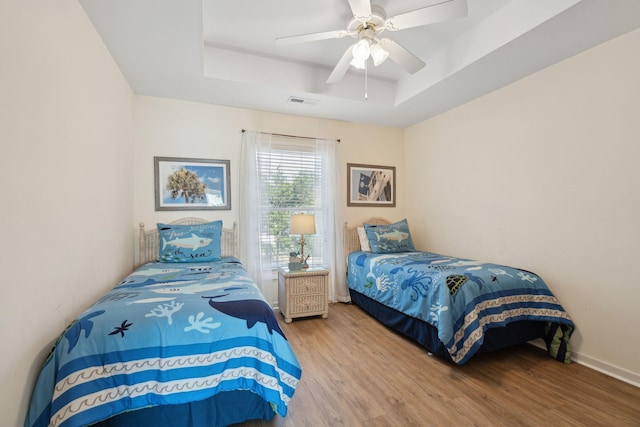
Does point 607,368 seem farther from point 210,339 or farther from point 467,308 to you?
point 210,339

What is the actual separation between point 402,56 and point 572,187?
1800 millimetres

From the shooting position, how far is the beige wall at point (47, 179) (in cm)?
113

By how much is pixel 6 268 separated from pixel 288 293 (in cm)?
234

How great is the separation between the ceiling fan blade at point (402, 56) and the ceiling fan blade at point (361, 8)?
0.27 metres

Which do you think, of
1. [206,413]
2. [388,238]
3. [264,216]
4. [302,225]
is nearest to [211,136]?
[264,216]

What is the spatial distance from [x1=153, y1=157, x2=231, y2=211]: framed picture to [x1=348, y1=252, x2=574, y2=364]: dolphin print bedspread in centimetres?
220

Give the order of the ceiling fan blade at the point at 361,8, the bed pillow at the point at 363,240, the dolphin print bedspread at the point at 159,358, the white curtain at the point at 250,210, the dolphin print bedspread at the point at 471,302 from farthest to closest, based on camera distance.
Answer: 1. the bed pillow at the point at 363,240
2. the white curtain at the point at 250,210
3. the dolphin print bedspread at the point at 471,302
4. the ceiling fan blade at the point at 361,8
5. the dolphin print bedspread at the point at 159,358

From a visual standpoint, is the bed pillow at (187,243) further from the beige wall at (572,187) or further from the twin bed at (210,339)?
the beige wall at (572,187)

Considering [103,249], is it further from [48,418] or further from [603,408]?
[603,408]

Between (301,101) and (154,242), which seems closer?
(154,242)

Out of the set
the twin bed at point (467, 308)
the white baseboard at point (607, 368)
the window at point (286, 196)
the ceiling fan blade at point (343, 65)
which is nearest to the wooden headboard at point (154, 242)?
the window at point (286, 196)

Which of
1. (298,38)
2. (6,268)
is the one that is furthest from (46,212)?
(298,38)

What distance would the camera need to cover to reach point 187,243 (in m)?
2.92

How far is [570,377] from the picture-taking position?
213 centimetres
